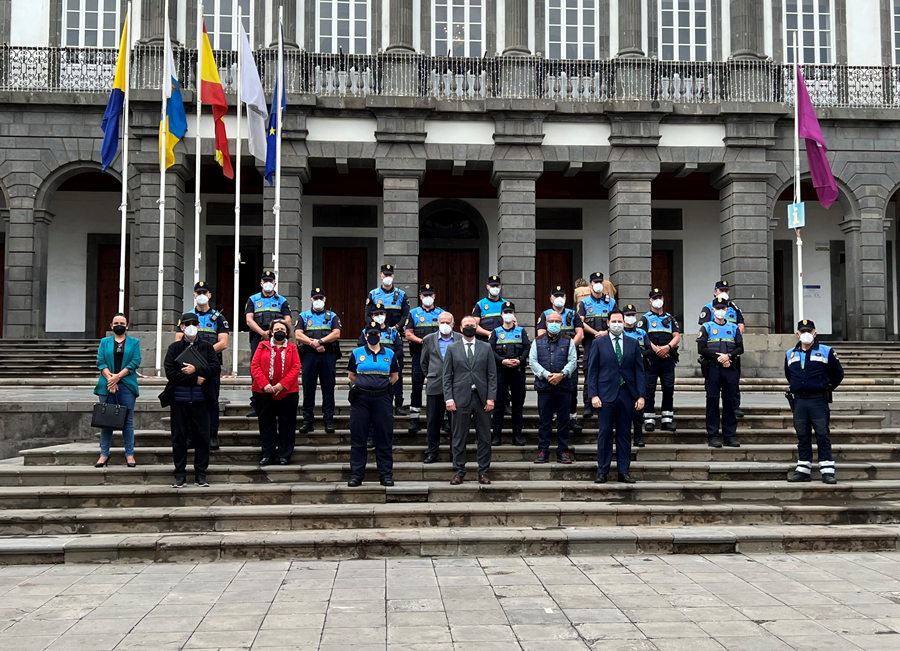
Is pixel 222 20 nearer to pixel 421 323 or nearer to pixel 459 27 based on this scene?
pixel 459 27

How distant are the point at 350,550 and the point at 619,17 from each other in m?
16.9

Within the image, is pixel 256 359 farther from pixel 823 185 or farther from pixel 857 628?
pixel 823 185

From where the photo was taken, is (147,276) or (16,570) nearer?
(16,570)

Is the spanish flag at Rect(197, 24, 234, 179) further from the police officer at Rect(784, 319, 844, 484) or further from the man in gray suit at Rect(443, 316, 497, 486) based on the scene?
the police officer at Rect(784, 319, 844, 484)

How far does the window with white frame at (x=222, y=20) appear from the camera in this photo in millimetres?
20156

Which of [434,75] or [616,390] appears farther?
[434,75]

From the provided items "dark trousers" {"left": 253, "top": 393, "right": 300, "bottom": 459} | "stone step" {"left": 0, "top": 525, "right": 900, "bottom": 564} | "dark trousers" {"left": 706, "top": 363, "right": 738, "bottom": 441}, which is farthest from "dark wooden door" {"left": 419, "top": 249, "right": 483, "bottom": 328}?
"stone step" {"left": 0, "top": 525, "right": 900, "bottom": 564}

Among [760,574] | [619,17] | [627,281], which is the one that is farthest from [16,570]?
[619,17]

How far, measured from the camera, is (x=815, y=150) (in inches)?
713

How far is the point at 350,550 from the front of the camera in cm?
776

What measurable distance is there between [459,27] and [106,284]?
38.2 ft

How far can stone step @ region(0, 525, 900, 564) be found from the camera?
761 cm

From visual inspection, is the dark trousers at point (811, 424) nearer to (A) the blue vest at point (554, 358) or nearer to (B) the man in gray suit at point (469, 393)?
(A) the blue vest at point (554, 358)

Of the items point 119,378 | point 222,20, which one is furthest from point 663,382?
point 222,20
